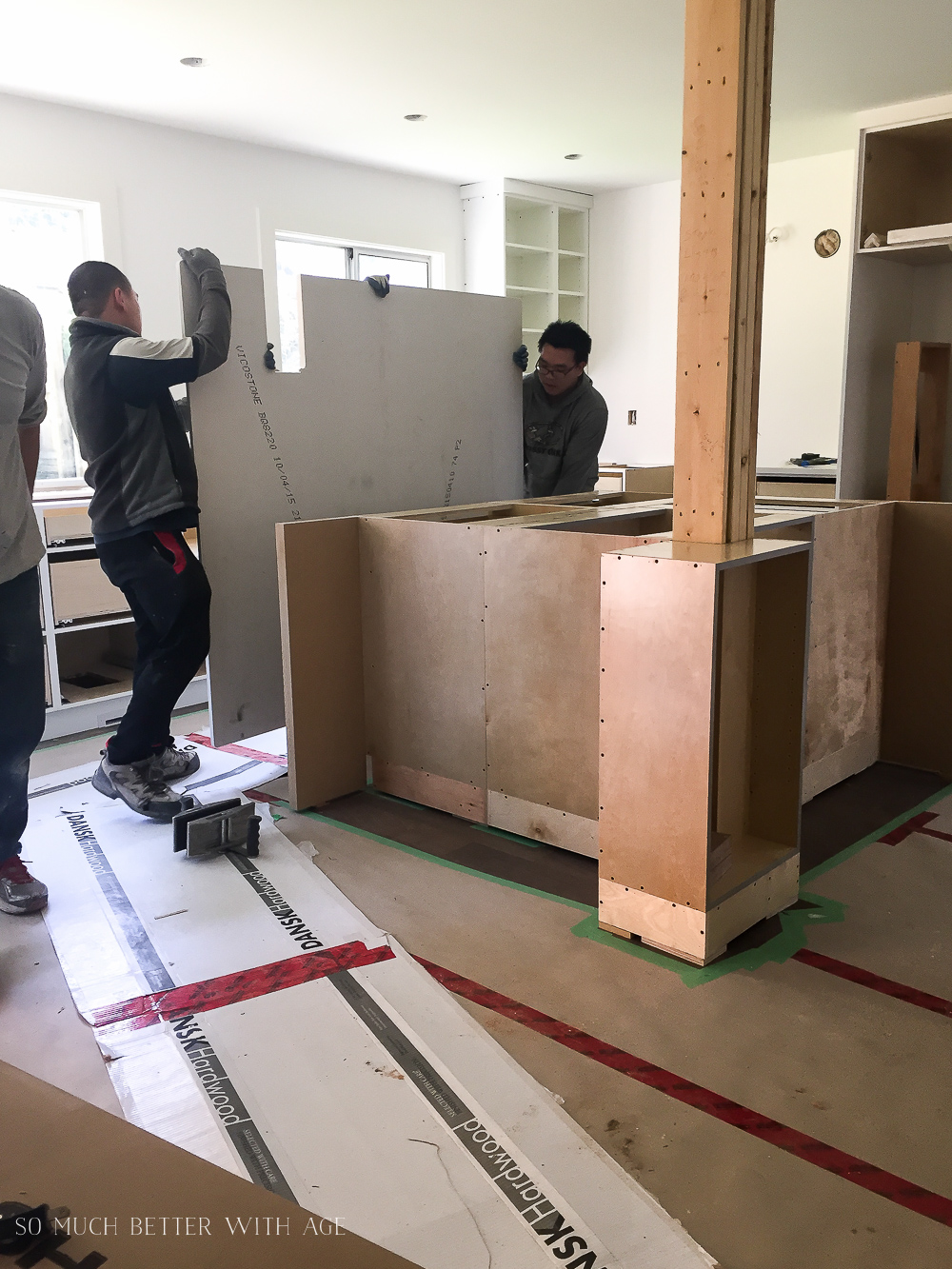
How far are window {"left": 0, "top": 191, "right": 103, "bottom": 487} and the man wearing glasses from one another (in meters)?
2.19

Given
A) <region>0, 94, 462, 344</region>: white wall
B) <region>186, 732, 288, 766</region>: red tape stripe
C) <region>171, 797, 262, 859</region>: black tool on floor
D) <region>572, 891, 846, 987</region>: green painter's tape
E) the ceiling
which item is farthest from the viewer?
<region>0, 94, 462, 344</region>: white wall

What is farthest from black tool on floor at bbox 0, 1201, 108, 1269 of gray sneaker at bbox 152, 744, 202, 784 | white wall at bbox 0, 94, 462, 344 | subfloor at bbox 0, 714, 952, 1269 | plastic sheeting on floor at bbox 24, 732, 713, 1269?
white wall at bbox 0, 94, 462, 344

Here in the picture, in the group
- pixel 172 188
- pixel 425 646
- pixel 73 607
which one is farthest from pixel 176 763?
pixel 172 188

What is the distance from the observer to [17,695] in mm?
2197

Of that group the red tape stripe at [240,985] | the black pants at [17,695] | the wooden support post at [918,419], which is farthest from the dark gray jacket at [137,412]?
the wooden support post at [918,419]

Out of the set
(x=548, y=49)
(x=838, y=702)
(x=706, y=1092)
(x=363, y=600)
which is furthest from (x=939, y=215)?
(x=706, y=1092)

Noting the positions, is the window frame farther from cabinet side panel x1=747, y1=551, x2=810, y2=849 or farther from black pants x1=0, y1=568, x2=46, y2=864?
cabinet side panel x1=747, y1=551, x2=810, y2=849

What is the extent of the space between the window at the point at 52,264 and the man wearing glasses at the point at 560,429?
7.18 feet

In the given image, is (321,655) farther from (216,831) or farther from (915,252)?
(915,252)

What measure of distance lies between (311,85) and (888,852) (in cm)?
383

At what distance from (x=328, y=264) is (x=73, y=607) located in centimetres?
307

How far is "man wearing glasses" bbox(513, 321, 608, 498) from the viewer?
151 inches

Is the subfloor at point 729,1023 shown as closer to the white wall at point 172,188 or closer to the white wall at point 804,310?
the white wall at point 172,188

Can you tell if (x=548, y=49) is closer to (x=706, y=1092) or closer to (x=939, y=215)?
(x=939, y=215)
